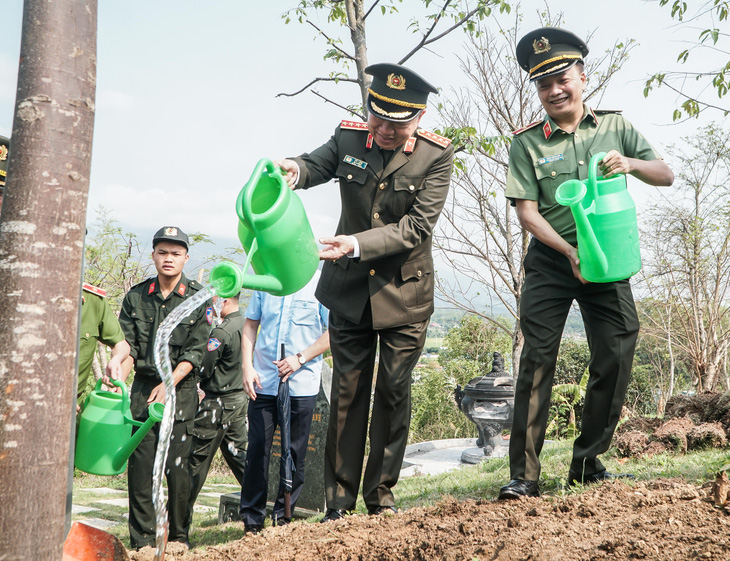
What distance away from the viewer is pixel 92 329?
393 cm

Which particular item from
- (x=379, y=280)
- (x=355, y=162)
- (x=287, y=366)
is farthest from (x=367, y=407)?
(x=355, y=162)

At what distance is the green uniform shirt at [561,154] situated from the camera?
2920mm

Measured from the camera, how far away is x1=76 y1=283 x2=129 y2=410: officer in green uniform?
3.86 meters

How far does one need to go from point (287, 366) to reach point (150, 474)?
3.82ft

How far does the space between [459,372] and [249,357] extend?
938 cm

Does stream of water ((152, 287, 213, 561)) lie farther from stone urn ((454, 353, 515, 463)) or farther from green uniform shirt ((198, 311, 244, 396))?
stone urn ((454, 353, 515, 463))

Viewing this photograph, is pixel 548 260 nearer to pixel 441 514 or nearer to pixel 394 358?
pixel 394 358

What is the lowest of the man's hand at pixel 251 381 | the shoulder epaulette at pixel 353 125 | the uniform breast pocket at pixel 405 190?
the man's hand at pixel 251 381

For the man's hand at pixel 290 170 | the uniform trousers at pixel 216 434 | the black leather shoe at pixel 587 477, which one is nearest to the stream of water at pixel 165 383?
the man's hand at pixel 290 170

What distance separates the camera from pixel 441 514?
248 centimetres

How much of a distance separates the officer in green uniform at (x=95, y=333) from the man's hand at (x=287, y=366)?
92cm

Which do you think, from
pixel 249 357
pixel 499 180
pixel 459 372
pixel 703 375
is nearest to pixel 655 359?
pixel 703 375

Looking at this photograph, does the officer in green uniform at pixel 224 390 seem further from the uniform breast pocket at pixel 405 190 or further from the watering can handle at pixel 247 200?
the watering can handle at pixel 247 200

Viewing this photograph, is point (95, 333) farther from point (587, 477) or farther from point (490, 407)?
point (490, 407)
